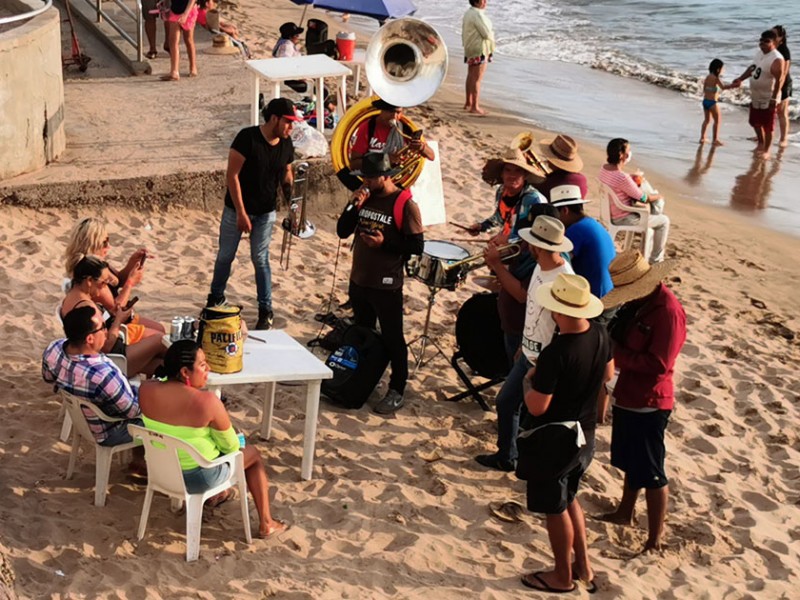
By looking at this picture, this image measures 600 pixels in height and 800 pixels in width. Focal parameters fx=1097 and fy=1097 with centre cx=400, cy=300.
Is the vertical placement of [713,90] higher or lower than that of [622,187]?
higher

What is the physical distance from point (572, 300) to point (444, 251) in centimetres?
221

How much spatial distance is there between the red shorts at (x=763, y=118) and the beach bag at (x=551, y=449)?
1033cm

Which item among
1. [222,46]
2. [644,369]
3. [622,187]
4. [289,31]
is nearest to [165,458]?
[644,369]

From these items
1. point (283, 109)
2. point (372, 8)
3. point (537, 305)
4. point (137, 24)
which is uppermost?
point (372, 8)

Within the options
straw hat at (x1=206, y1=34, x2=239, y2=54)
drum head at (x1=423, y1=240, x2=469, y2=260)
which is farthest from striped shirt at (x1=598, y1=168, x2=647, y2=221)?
straw hat at (x1=206, y1=34, x2=239, y2=54)

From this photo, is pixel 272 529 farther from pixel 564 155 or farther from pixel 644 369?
pixel 564 155

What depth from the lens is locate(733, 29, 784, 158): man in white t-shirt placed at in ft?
45.0

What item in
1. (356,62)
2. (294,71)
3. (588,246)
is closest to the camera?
(588,246)

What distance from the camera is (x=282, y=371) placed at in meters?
5.86

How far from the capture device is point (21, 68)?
9078 mm

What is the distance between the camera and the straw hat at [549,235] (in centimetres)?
558

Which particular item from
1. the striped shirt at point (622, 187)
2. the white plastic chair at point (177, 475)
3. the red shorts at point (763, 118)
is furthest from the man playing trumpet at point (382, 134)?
the red shorts at point (763, 118)

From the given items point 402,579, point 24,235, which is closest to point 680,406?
point 402,579

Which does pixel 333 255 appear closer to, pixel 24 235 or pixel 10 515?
pixel 24 235
